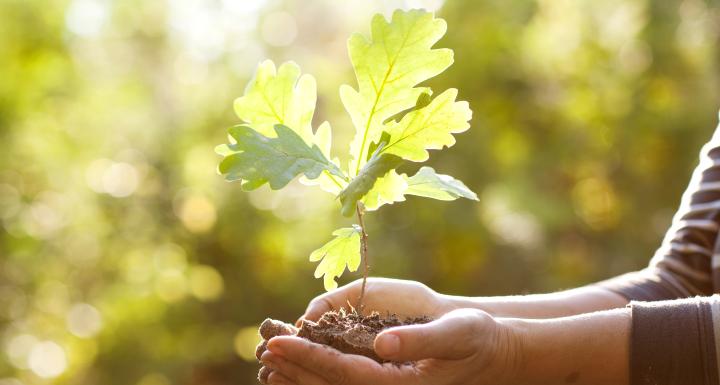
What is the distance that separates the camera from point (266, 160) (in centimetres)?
114

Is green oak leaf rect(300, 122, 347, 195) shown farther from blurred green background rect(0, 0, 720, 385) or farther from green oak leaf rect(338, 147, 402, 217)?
blurred green background rect(0, 0, 720, 385)

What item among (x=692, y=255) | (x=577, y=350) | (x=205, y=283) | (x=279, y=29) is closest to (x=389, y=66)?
(x=577, y=350)

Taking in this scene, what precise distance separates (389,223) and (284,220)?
27.0 inches

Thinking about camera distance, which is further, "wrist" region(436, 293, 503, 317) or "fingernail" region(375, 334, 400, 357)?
"wrist" region(436, 293, 503, 317)

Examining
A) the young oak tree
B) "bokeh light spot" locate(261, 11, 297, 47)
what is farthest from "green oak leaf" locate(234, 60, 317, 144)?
"bokeh light spot" locate(261, 11, 297, 47)

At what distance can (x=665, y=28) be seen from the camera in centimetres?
515

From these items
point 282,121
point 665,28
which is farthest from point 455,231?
point 282,121

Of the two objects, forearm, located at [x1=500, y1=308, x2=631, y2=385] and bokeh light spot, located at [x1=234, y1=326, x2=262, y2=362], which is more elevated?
bokeh light spot, located at [x1=234, y1=326, x2=262, y2=362]

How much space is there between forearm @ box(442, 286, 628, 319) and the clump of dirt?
20 centimetres

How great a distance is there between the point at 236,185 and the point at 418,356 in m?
3.78

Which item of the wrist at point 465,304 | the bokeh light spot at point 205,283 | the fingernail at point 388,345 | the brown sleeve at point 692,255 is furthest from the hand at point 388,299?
the bokeh light spot at point 205,283

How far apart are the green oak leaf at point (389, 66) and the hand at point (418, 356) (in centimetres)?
34

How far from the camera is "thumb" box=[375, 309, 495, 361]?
98 cm

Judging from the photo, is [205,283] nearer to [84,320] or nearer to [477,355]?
[84,320]
